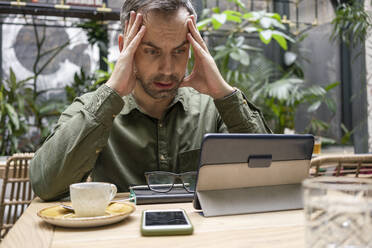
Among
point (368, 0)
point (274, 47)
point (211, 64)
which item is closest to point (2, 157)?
point (211, 64)

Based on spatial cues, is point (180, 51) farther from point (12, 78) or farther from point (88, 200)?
point (12, 78)

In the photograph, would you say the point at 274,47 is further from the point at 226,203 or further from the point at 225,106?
the point at 226,203

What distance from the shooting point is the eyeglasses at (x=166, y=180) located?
3.33 ft

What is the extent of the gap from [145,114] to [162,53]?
0.96ft

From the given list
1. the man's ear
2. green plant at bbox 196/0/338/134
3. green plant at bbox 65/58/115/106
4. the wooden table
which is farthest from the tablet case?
green plant at bbox 65/58/115/106

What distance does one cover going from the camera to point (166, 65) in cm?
131

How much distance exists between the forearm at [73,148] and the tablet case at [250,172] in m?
0.49

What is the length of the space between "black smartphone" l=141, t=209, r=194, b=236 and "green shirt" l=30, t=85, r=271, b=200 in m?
0.47

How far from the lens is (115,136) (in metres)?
1.46

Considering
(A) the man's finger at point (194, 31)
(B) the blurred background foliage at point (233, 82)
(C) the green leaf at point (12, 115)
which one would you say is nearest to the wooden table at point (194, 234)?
(A) the man's finger at point (194, 31)

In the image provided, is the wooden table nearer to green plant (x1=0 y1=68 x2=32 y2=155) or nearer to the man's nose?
the man's nose

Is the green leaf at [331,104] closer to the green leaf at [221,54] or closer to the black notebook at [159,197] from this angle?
the green leaf at [221,54]

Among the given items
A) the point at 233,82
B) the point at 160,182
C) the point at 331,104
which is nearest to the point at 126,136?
the point at 160,182

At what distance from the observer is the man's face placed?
130cm
